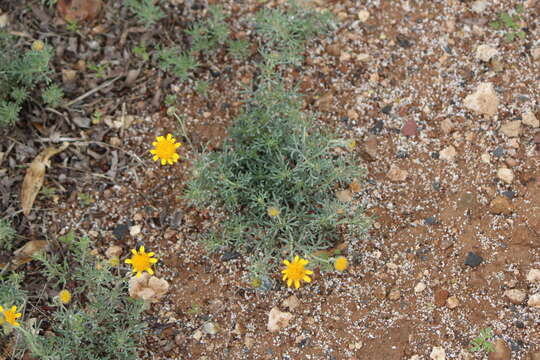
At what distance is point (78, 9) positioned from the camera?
4316 mm

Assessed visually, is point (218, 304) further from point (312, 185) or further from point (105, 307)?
point (312, 185)

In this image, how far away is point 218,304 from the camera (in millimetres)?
3600

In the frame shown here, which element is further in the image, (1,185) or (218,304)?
(1,185)

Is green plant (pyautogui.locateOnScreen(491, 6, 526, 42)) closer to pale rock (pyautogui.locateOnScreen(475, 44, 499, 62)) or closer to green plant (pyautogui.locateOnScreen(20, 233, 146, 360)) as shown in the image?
A: pale rock (pyautogui.locateOnScreen(475, 44, 499, 62))

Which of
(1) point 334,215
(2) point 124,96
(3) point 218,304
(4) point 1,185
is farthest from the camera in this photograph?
(2) point 124,96

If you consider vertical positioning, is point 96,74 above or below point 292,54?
below

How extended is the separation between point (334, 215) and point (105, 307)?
4.93ft

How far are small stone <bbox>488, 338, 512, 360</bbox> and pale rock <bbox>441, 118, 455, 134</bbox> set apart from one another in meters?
1.42

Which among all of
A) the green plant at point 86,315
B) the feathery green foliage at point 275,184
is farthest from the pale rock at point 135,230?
the feathery green foliage at point 275,184

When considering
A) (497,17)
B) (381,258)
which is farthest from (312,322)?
(497,17)

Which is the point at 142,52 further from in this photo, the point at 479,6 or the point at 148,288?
the point at 479,6

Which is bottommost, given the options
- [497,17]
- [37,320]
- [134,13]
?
[37,320]

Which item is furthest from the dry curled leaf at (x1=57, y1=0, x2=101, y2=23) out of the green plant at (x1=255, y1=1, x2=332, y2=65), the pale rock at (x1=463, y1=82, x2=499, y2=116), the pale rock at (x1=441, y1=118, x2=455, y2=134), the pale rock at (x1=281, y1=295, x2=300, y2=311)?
the pale rock at (x1=463, y1=82, x2=499, y2=116)

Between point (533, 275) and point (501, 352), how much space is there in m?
0.52
